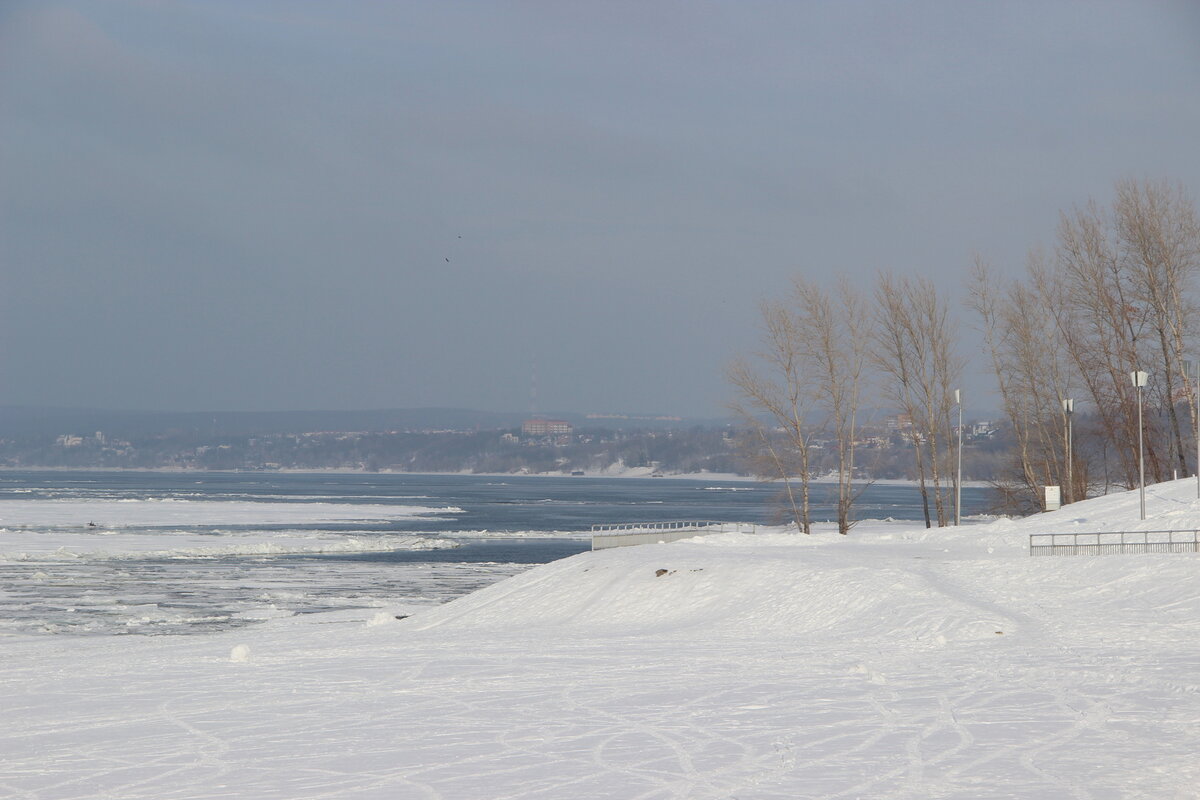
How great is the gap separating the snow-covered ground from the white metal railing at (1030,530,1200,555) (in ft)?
12.0

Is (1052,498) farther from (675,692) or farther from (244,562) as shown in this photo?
(244,562)

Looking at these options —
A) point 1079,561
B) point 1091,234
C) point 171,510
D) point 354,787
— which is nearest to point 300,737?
point 354,787

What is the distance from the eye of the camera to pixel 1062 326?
2201 inches

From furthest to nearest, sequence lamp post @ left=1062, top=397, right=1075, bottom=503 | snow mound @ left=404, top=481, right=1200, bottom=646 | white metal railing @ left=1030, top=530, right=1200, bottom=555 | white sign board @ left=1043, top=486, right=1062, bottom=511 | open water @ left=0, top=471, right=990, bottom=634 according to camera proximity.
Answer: lamp post @ left=1062, top=397, right=1075, bottom=503
white sign board @ left=1043, top=486, right=1062, bottom=511
open water @ left=0, top=471, right=990, bottom=634
white metal railing @ left=1030, top=530, right=1200, bottom=555
snow mound @ left=404, top=481, right=1200, bottom=646

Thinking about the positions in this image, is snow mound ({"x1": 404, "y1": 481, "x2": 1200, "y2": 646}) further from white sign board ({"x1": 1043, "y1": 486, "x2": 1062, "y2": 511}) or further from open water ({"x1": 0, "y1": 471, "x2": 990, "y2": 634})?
white sign board ({"x1": 1043, "y1": 486, "x2": 1062, "y2": 511})

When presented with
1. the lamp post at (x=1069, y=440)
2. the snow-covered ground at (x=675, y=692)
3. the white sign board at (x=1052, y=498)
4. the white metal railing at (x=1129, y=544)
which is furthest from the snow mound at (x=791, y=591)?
the lamp post at (x=1069, y=440)

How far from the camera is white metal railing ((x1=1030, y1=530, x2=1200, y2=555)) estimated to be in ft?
99.5

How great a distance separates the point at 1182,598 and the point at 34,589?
33816mm

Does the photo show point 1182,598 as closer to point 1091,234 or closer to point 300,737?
point 300,737

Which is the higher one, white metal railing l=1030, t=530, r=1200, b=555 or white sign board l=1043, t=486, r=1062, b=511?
white sign board l=1043, t=486, r=1062, b=511

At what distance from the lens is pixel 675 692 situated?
16219 millimetres

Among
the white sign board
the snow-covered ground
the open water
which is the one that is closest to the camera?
the snow-covered ground

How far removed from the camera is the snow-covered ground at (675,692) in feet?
37.2

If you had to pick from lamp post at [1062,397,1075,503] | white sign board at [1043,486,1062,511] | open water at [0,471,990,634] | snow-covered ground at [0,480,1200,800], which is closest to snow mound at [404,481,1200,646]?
snow-covered ground at [0,480,1200,800]
